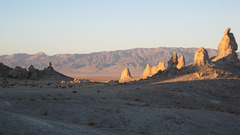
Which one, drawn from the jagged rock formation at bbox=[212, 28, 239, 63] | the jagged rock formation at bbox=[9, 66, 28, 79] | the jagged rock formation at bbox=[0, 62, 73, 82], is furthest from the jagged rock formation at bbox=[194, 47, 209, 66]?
the jagged rock formation at bbox=[9, 66, 28, 79]

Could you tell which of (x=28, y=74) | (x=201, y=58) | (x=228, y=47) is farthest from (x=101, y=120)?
(x=28, y=74)

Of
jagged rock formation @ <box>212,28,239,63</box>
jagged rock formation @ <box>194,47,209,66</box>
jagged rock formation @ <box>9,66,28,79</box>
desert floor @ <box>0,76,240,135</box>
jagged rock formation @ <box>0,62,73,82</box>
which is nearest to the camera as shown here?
desert floor @ <box>0,76,240,135</box>

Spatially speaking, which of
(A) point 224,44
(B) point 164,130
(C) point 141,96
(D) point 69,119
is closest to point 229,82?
(A) point 224,44

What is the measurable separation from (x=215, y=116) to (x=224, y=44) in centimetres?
2116

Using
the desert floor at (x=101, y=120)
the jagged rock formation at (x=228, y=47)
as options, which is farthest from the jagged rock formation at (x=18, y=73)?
the jagged rock formation at (x=228, y=47)

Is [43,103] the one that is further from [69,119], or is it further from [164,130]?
[164,130]

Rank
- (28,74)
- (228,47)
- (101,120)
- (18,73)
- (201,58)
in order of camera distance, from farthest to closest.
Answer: (28,74)
(18,73)
(228,47)
(201,58)
(101,120)

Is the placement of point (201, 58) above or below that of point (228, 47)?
below

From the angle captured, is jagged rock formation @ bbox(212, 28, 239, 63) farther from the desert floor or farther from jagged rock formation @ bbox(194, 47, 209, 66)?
the desert floor

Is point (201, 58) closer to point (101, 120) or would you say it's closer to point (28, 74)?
point (101, 120)

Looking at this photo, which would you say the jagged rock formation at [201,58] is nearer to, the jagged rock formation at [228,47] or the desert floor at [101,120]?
the jagged rock formation at [228,47]

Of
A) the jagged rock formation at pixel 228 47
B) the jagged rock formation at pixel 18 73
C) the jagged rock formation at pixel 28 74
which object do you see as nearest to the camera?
the jagged rock formation at pixel 228 47

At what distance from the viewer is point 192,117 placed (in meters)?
13.2

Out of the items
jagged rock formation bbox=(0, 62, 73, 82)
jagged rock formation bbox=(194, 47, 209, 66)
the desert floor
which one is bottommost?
the desert floor
